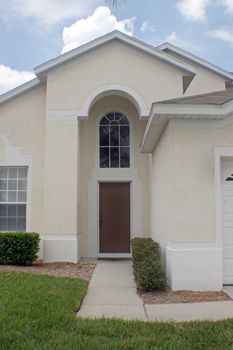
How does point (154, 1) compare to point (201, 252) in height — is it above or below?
above

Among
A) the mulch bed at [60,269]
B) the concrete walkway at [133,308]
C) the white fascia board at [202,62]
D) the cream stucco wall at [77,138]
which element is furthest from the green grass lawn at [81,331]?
the white fascia board at [202,62]

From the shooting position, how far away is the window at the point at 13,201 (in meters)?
13.2

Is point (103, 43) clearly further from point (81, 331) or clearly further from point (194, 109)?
point (81, 331)

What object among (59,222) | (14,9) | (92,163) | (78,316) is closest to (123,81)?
(92,163)

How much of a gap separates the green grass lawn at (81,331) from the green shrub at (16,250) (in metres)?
4.75

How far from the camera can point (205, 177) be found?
26.6ft

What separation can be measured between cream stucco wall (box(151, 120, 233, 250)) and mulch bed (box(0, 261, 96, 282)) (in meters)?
2.90

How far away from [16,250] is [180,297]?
5693 mm

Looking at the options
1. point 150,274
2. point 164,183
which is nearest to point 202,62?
point 164,183

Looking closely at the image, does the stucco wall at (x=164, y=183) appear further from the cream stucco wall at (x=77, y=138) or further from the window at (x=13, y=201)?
the window at (x=13, y=201)

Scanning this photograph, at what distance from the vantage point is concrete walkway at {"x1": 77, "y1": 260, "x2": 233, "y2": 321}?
600cm

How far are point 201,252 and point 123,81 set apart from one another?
6.75 metres

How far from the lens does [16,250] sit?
11312 mm

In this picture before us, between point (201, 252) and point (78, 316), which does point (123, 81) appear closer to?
point (201, 252)
